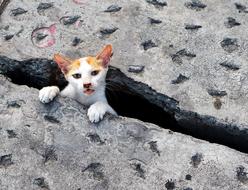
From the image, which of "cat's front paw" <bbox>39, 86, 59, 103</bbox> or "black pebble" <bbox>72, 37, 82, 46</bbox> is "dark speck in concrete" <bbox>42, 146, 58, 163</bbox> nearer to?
"cat's front paw" <bbox>39, 86, 59, 103</bbox>

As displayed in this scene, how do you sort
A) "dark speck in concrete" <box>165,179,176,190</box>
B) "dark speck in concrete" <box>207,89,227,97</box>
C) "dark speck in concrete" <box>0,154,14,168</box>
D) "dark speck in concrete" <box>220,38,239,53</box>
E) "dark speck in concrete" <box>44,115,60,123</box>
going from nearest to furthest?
1. "dark speck in concrete" <box>165,179,176,190</box>
2. "dark speck in concrete" <box>0,154,14,168</box>
3. "dark speck in concrete" <box>44,115,60,123</box>
4. "dark speck in concrete" <box>207,89,227,97</box>
5. "dark speck in concrete" <box>220,38,239,53</box>

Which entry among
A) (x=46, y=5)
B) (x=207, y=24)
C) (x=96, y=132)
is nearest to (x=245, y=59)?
(x=207, y=24)

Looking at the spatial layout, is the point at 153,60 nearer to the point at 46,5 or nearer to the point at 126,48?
the point at 126,48

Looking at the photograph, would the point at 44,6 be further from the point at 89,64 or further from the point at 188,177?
the point at 188,177

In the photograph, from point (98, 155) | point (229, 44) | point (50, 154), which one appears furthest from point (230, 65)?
point (50, 154)

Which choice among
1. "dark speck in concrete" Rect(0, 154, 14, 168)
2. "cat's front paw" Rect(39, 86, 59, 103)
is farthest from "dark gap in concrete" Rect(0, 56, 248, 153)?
"dark speck in concrete" Rect(0, 154, 14, 168)

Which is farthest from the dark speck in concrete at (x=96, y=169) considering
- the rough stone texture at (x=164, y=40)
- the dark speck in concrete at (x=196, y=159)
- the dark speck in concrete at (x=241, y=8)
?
the dark speck in concrete at (x=241, y=8)
